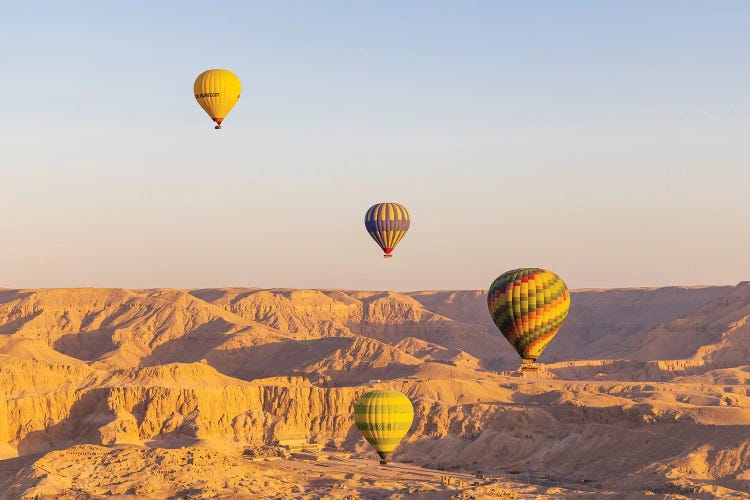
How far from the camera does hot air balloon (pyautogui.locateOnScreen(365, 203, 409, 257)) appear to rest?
388 ft

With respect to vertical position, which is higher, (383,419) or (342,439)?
(383,419)

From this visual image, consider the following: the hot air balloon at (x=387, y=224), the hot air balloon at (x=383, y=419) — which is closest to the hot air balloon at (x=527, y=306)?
the hot air balloon at (x=383, y=419)

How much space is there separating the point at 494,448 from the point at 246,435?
2975 centimetres

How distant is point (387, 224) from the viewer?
118m

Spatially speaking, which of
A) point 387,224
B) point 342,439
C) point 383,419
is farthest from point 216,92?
point 342,439

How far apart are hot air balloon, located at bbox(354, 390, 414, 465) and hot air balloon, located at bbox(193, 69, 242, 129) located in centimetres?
2597

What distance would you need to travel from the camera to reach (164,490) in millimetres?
104750

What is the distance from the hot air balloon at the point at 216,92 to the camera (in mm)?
107250

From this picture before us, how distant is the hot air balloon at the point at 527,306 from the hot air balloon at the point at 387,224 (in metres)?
18.6

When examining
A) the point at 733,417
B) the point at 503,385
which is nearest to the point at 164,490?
the point at 733,417

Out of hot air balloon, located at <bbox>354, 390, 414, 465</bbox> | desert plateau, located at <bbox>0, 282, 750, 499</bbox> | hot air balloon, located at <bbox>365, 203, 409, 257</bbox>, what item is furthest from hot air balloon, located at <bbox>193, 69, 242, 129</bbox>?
desert plateau, located at <bbox>0, 282, 750, 499</bbox>

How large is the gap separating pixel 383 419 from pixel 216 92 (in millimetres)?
29799

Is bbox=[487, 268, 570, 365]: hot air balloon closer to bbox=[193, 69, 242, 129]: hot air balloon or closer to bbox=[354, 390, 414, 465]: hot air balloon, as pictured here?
bbox=[354, 390, 414, 465]: hot air balloon

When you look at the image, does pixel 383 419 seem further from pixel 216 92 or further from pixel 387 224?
pixel 216 92
